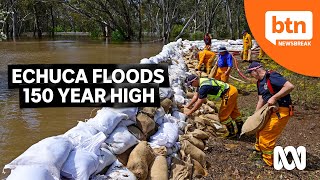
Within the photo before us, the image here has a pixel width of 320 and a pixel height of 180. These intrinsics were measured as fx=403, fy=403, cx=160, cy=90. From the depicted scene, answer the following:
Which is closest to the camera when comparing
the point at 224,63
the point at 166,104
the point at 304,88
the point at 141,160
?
the point at 141,160

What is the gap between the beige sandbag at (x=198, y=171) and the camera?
3.56 meters

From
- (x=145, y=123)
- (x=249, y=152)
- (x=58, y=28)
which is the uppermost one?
(x=58, y=28)

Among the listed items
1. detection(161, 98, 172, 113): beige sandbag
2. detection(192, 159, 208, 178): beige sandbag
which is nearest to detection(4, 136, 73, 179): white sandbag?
detection(192, 159, 208, 178): beige sandbag

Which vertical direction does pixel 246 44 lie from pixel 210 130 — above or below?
above

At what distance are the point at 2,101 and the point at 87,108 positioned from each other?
1.56 metres

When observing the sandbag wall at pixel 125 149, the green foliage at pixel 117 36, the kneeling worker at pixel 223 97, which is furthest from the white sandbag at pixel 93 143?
the green foliage at pixel 117 36

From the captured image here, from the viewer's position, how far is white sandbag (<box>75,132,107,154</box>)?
104 inches

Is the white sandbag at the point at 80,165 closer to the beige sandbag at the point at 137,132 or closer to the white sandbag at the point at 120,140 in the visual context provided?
the white sandbag at the point at 120,140

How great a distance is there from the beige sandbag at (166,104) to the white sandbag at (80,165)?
203cm

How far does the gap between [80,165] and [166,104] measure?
2274mm

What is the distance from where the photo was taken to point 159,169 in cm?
313

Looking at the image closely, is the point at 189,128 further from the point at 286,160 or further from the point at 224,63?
the point at 224,63

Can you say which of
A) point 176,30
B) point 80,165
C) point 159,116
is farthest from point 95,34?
point 80,165

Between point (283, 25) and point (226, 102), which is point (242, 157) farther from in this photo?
point (283, 25)
